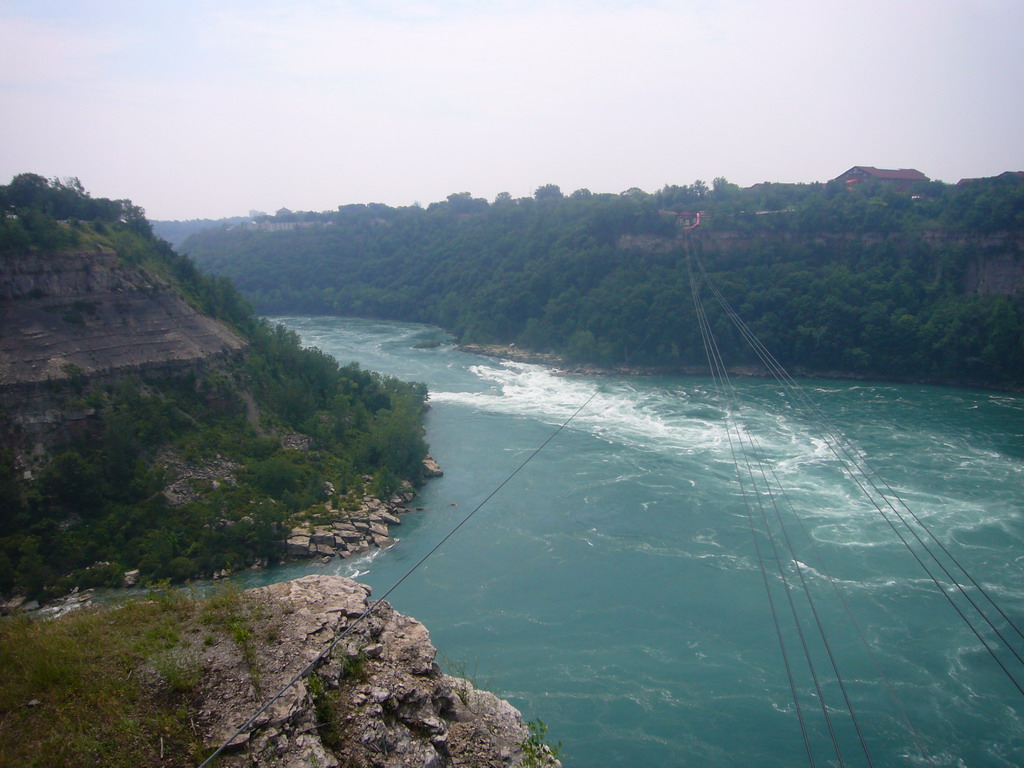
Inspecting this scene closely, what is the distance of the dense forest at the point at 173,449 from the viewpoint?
44.3ft

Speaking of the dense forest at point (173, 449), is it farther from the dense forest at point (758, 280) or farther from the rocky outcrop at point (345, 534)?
the dense forest at point (758, 280)

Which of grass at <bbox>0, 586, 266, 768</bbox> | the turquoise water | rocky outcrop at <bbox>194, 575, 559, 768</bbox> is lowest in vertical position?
the turquoise water

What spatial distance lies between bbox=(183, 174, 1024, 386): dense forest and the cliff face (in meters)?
20.7

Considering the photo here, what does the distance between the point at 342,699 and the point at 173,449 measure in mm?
13141

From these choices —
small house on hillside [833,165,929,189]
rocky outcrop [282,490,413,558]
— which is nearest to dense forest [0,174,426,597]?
rocky outcrop [282,490,413,558]

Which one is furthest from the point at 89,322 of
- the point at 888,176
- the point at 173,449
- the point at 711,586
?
the point at 888,176

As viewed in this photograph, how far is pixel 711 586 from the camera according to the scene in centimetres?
1316

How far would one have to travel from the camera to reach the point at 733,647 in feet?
37.2

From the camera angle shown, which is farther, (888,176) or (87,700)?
(888,176)

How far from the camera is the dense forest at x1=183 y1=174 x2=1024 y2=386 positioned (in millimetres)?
30000

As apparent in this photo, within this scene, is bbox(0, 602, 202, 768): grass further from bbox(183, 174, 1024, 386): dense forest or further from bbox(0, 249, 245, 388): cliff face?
bbox(183, 174, 1024, 386): dense forest

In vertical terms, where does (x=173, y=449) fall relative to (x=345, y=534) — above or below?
above

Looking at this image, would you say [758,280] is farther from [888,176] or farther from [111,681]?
[111,681]

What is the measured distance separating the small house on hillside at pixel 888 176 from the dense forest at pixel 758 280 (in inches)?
109
